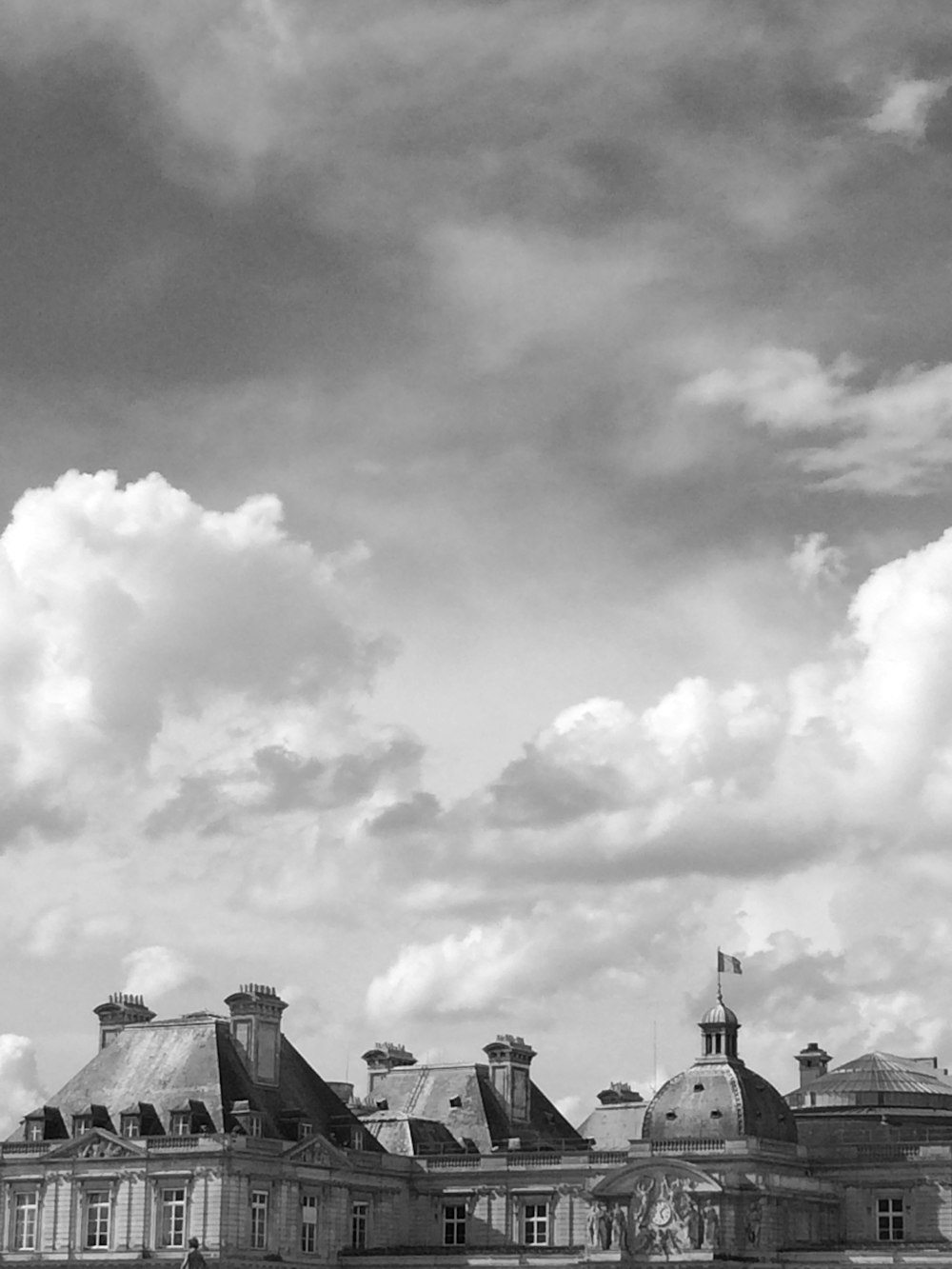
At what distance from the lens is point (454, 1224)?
10438 cm

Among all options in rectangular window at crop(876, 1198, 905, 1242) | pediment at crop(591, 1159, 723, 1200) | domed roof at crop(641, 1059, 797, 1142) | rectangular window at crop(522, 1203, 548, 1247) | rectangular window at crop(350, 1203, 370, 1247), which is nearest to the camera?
pediment at crop(591, 1159, 723, 1200)

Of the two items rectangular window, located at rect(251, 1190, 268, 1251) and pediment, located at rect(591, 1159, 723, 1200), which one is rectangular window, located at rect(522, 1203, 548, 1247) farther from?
rectangular window, located at rect(251, 1190, 268, 1251)

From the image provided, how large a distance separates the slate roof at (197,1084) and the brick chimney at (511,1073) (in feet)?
23.2

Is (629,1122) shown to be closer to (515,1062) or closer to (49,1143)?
(515,1062)

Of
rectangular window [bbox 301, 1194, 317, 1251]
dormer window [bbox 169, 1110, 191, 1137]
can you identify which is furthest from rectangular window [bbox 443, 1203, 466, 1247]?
dormer window [bbox 169, 1110, 191, 1137]

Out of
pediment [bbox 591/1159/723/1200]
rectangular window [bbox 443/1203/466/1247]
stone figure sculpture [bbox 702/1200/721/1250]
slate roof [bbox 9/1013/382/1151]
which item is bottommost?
stone figure sculpture [bbox 702/1200/721/1250]

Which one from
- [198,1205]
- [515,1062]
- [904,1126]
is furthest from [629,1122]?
[198,1205]

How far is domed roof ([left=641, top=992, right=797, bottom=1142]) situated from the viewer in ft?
322

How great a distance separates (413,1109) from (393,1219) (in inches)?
309

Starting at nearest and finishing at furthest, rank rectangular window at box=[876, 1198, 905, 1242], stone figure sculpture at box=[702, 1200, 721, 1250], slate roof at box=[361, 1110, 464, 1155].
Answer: stone figure sculpture at box=[702, 1200, 721, 1250] < rectangular window at box=[876, 1198, 905, 1242] < slate roof at box=[361, 1110, 464, 1155]

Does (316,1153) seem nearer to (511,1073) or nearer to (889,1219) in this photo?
(511,1073)

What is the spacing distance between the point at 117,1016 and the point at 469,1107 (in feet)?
53.8

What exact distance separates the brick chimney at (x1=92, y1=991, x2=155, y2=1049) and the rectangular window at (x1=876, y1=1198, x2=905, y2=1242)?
112ft

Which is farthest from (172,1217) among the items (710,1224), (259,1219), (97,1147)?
(710,1224)
